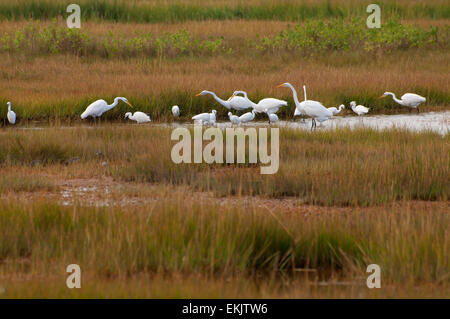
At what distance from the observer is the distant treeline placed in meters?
23.5

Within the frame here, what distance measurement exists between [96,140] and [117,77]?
5.30 metres

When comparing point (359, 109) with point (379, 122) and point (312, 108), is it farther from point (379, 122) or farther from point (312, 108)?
point (312, 108)

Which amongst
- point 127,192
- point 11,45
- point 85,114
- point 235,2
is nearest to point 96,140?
point 85,114

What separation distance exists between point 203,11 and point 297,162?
16.4m

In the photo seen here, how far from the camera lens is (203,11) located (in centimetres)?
2469

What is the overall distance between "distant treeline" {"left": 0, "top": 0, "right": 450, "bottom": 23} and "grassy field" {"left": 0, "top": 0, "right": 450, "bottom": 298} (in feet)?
7.30

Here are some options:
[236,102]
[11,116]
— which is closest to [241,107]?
[236,102]

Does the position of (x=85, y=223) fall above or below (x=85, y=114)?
below

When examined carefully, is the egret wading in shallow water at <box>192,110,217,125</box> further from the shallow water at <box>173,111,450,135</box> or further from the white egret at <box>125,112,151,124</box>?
the white egret at <box>125,112,151,124</box>

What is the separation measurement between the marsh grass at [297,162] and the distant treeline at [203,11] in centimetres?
1297

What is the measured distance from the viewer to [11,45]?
61.6 feet

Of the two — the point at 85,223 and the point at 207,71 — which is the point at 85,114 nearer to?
the point at 207,71

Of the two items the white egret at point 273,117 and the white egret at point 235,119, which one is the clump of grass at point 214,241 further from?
the white egret at point 273,117

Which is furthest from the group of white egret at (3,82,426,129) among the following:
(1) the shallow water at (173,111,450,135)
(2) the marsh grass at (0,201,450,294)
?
(2) the marsh grass at (0,201,450,294)
